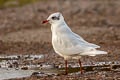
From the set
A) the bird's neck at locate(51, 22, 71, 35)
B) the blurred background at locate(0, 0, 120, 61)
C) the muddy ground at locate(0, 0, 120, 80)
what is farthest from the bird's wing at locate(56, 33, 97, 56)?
the blurred background at locate(0, 0, 120, 61)

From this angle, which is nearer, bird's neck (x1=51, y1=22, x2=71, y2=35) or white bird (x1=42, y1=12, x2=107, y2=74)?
white bird (x1=42, y1=12, x2=107, y2=74)

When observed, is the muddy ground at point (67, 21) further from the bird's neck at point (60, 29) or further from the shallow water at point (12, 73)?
the bird's neck at point (60, 29)

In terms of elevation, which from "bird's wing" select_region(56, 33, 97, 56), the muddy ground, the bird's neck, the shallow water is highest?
the muddy ground

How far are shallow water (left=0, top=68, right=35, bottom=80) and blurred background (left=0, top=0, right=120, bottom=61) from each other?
125 inches

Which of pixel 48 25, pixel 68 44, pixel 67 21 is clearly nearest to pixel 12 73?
pixel 68 44

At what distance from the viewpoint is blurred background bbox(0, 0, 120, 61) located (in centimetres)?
1898

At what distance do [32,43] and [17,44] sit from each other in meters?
0.61

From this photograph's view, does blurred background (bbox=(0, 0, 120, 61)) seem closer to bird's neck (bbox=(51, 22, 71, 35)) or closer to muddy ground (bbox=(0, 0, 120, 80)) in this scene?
muddy ground (bbox=(0, 0, 120, 80))

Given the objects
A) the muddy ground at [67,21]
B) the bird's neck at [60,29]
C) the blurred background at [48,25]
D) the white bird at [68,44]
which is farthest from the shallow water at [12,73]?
the blurred background at [48,25]

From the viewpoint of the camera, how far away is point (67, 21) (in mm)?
26859

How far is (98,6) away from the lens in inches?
1200

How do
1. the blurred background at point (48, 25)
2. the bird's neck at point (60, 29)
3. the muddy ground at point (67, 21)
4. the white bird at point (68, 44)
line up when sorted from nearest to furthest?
the white bird at point (68, 44)
the bird's neck at point (60, 29)
the muddy ground at point (67, 21)
the blurred background at point (48, 25)

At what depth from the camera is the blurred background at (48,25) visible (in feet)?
62.3

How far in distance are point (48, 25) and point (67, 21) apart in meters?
1.49
